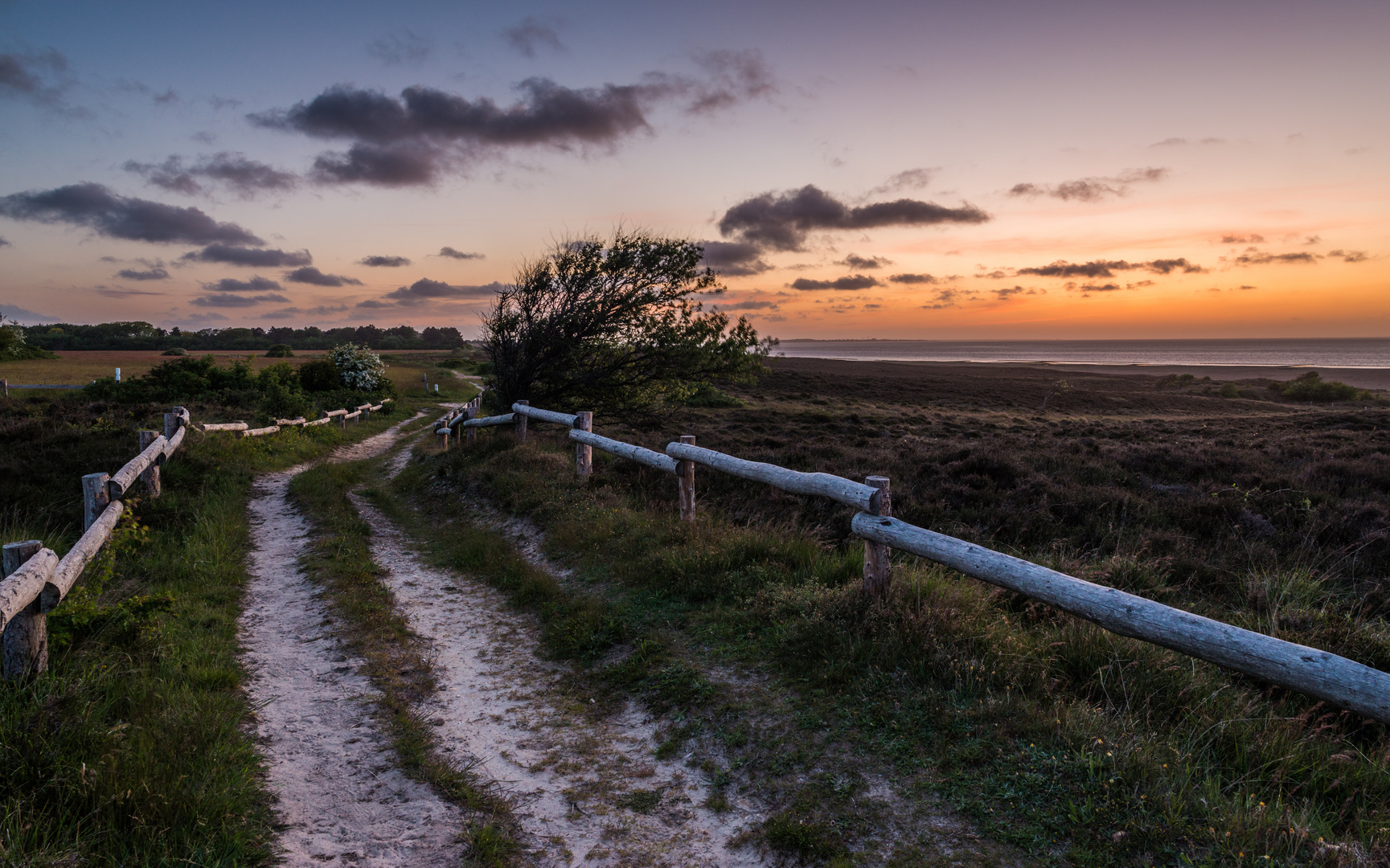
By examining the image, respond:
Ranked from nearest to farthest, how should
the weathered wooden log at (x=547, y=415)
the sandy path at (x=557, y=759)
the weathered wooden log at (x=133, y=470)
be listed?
the sandy path at (x=557, y=759) < the weathered wooden log at (x=133, y=470) < the weathered wooden log at (x=547, y=415)

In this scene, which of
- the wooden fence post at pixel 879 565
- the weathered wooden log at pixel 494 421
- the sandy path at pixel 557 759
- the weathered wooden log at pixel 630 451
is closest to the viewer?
the sandy path at pixel 557 759

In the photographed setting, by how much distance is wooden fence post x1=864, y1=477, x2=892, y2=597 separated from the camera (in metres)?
4.98

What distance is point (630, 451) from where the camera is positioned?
917cm

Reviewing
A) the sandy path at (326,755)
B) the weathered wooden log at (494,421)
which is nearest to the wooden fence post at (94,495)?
the sandy path at (326,755)

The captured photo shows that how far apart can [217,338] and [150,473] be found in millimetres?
113406

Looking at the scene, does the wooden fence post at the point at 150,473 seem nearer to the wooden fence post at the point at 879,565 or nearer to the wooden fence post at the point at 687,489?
the wooden fence post at the point at 687,489

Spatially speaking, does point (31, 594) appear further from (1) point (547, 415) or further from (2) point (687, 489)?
(1) point (547, 415)

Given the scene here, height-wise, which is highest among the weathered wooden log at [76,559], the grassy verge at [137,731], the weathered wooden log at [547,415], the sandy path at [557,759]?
the weathered wooden log at [547,415]

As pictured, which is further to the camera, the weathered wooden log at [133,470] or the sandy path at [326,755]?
the weathered wooden log at [133,470]

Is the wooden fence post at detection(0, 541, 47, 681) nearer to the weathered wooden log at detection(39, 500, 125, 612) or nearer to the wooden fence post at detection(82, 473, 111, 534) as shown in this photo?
the weathered wooden log at detection(39, 500, 125, 612)

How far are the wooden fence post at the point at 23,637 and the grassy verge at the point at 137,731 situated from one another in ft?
0.32

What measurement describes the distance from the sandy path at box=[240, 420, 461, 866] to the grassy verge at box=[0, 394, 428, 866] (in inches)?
6.0

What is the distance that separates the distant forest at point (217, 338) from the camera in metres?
71.0

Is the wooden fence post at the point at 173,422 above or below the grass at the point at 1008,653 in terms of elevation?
above
